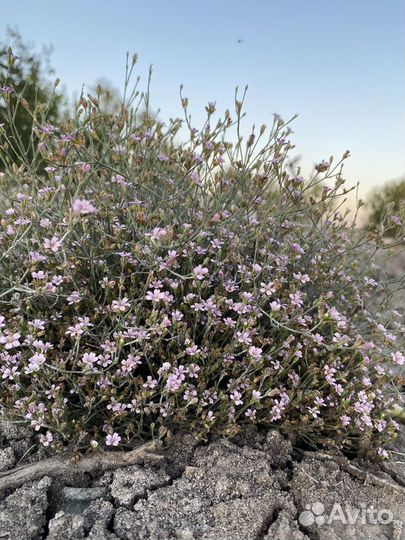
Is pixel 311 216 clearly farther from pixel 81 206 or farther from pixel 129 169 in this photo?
pixel 81 206

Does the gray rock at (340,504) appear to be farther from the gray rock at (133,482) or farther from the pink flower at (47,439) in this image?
the pink flower at (47,439)

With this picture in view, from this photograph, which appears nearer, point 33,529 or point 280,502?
point 33,529

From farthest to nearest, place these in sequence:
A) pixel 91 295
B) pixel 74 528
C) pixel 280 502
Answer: pixel 91 295 → pixel 280 502 → pixel 74 528

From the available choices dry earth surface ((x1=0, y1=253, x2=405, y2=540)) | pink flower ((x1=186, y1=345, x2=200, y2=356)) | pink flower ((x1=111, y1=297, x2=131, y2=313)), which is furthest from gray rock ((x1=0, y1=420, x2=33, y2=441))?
pink flower ((x1=186, y1=345, x2=200, y2=356))

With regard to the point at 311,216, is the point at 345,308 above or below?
below

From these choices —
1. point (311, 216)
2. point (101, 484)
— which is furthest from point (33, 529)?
point (311, 216)

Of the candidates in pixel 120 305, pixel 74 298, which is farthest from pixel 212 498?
pixel 74 298

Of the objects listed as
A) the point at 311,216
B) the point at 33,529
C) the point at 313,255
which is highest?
the point at 311,216
